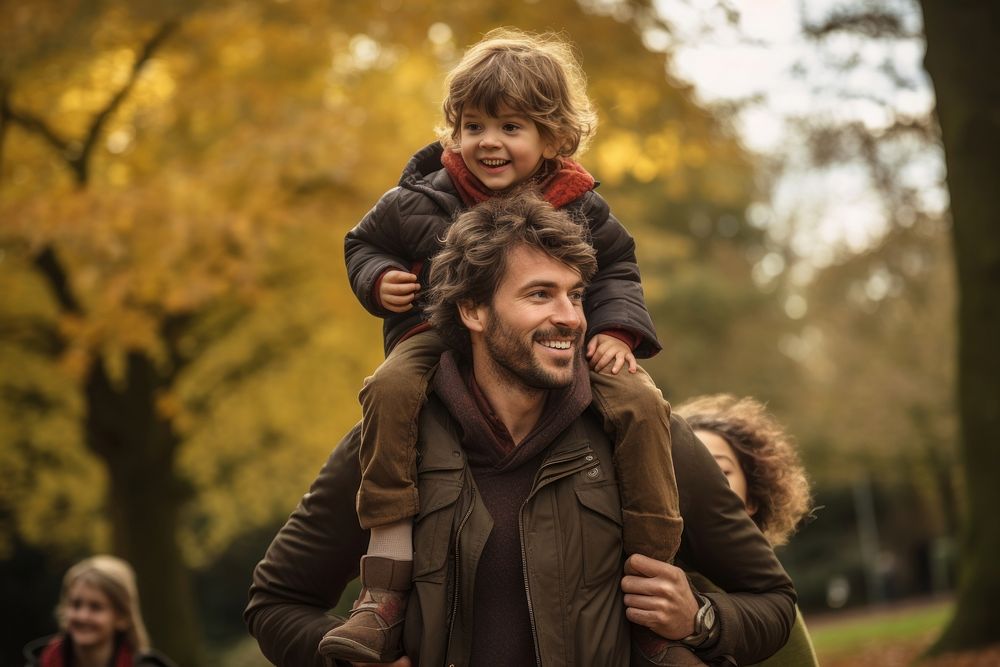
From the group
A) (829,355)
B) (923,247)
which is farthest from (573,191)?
(829,355)

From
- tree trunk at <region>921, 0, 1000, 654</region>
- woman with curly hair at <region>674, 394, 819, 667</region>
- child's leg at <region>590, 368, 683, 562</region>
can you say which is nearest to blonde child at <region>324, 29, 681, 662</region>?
child's leg at <region>590, 368, 683, 562</region>

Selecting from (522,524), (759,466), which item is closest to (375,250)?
(522,524)

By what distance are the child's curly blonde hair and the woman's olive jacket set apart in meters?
0.81

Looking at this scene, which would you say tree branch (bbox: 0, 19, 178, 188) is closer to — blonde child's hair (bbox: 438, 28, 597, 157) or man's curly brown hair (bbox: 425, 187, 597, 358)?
blonde child's hair (bbox: 438, 28, 597, 157)

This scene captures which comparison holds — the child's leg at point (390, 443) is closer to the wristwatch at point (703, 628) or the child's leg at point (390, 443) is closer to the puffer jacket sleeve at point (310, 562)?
the puffer jacket sleeve at point (310, 562)

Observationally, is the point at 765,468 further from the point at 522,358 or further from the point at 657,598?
the point at 522,358

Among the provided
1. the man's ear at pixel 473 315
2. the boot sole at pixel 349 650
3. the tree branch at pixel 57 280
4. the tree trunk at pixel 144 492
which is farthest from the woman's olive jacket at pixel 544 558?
the tree trunk at pixel 144 492

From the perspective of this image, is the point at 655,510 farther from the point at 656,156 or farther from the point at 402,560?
the point at 656,156

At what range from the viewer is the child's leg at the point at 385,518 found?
310 centimetres

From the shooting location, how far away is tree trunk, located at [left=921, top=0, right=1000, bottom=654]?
423 inches

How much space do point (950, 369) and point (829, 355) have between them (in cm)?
394

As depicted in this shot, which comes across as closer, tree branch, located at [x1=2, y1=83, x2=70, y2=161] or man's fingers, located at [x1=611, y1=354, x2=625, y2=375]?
man's fingers, located at [x1=611, y1=354, x2=625, y2=375]

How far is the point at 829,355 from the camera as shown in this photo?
110 ft

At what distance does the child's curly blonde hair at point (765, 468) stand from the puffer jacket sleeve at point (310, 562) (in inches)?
51.1
